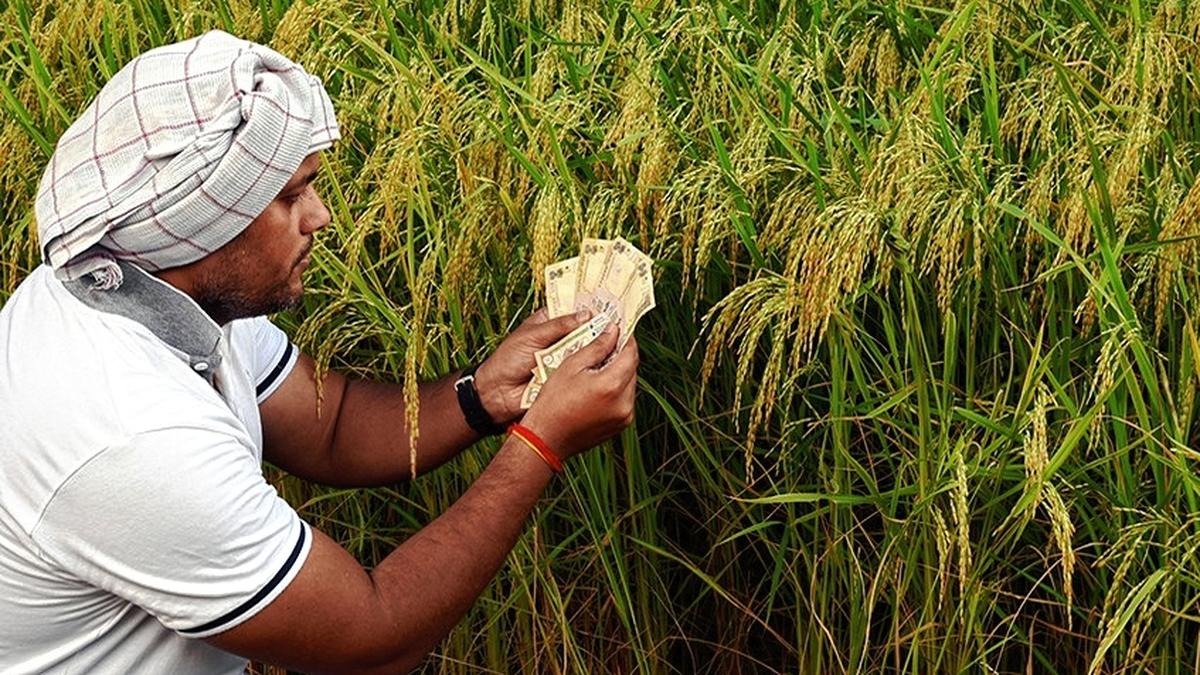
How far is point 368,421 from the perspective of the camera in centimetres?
295

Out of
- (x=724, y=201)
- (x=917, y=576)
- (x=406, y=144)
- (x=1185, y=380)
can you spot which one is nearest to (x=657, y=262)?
(x=724, y=201)

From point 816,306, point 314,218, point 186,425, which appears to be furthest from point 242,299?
point 816,306

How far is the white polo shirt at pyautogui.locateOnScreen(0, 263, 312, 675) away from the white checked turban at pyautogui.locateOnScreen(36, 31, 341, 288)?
2.6 inches

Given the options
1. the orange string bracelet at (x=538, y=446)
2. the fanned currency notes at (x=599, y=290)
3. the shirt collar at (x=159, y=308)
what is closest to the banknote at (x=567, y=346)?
the fanned currency notes at (x=599, y=290)

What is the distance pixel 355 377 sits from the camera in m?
3.21

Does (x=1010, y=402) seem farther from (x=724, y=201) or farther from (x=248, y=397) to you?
(x=248, y=397)

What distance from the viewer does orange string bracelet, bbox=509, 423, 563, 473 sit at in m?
2.56

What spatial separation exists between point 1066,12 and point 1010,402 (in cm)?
90

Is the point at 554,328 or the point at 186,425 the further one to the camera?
the point at 554,328

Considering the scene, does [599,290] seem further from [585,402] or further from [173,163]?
[173,163]

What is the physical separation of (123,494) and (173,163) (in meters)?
0.43

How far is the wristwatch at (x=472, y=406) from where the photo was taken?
2826 mm

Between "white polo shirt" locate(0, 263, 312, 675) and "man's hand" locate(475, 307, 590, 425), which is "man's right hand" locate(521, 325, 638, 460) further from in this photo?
"white polo shirt" locate(0, 263, 312, 675)

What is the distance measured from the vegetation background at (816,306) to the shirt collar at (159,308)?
251 mm
